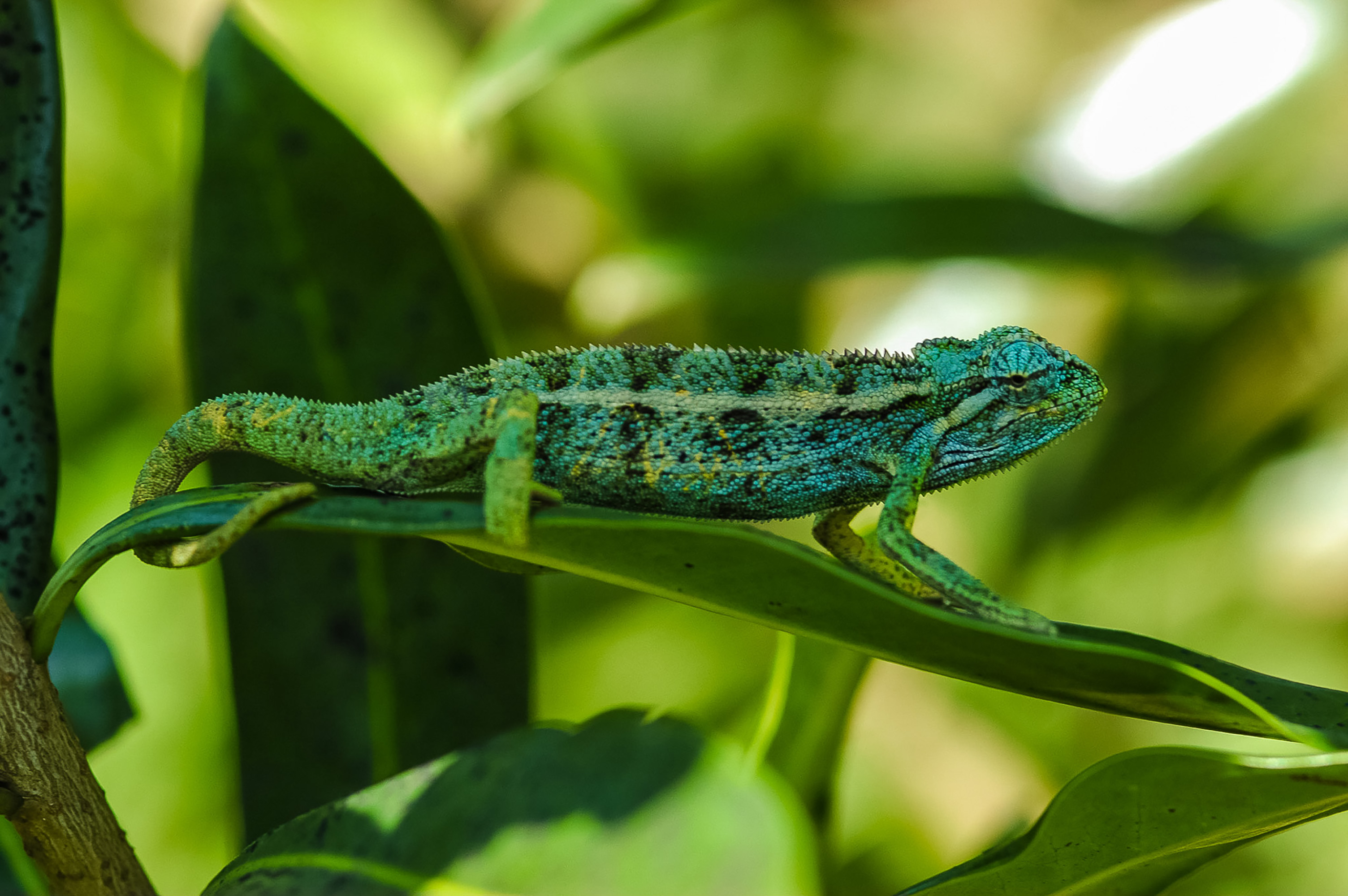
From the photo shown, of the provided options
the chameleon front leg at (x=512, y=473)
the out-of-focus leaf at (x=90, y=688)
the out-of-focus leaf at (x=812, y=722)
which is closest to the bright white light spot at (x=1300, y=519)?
the out-of-focus leaf at (x=812, y=722)

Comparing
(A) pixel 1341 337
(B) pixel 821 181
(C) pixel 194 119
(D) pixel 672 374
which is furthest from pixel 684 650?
(A) pixel 1341 337

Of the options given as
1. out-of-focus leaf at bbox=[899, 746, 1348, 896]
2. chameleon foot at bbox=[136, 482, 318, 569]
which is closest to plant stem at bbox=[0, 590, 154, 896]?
chameleon foot at bbox=[136, 482, 318, 569]

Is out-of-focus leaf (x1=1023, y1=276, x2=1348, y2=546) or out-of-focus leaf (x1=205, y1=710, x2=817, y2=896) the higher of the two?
out-of-focus leaf (x1=1023, y1=276, x2=1348, y2=546)

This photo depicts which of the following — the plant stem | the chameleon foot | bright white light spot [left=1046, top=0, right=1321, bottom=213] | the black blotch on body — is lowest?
the plant stem

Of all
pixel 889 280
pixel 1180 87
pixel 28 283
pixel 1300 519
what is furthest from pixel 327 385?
pixel 1300 519

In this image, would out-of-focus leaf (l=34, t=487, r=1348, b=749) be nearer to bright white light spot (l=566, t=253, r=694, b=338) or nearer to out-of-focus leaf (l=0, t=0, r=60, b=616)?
out-of-focus leaf (l=0, t=0, r=60, b=616)

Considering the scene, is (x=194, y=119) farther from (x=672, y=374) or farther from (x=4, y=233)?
(x=672, y=374)
